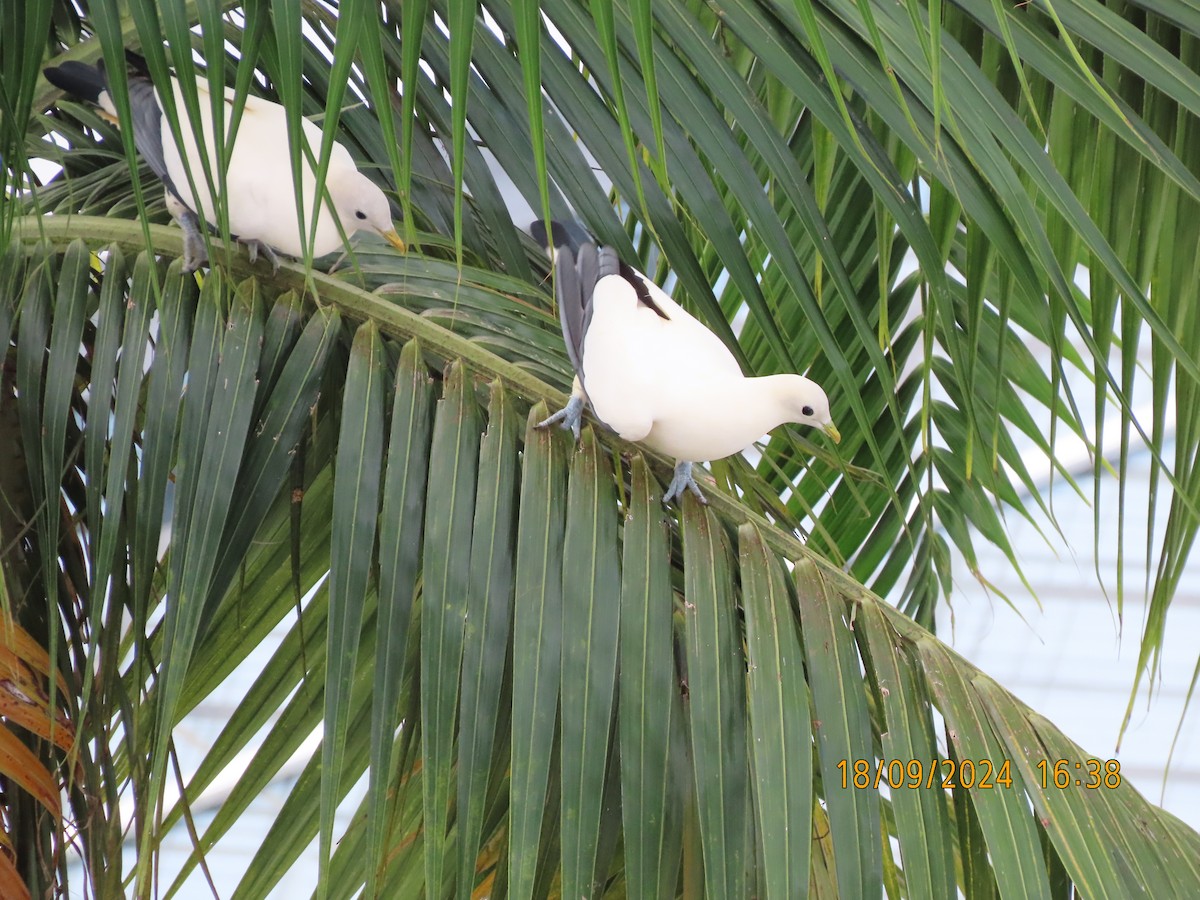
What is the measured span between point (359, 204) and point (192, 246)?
129 mm

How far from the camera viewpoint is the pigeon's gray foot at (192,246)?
0.85 meters

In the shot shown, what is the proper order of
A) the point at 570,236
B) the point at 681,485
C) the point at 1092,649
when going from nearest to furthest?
1. the point at 681,485
2. the point at 570,236
3. the point at 1092,649

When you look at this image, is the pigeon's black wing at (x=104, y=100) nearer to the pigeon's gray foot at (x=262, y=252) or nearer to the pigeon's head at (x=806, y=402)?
the pigeon's gray foot at (x=262, y=252)

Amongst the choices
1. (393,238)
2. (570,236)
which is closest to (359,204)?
(393,238)

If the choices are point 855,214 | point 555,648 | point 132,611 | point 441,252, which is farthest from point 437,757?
point 855,214

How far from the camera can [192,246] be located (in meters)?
0.86

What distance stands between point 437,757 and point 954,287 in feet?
2.48

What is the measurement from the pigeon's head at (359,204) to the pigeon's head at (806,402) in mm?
332

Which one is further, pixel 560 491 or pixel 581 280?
pixel 581 280
